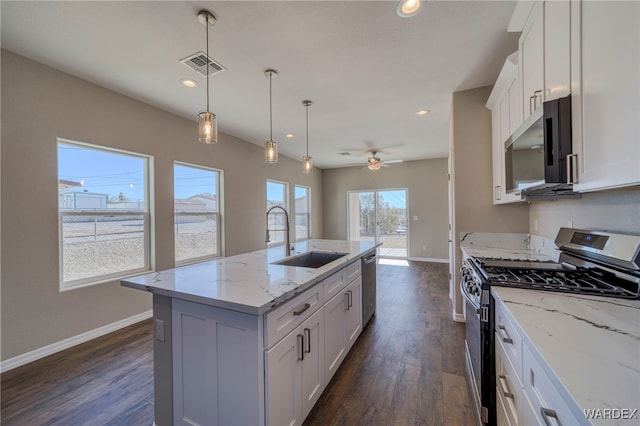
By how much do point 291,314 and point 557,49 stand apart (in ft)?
6.52

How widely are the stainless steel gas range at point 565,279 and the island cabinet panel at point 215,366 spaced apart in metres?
1.19

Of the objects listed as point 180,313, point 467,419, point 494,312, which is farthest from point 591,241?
point 180,313

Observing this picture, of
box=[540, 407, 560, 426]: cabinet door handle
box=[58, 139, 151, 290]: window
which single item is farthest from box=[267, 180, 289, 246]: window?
box=[540, 407, 560, 426]: cabinet door handle

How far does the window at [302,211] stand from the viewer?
22.7 ft

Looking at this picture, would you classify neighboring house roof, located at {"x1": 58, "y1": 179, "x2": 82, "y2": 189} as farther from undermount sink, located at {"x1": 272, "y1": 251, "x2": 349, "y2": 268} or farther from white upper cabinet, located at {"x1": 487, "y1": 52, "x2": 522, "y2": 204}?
white upper cabinet, located at {"x1": 487, "y1": 52, "x2": 522, "y2": 204}

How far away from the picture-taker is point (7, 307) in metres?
2.16

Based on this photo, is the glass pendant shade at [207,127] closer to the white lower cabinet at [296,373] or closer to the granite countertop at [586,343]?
the white lower cabinet at [296,373]

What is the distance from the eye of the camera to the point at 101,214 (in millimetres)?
2889

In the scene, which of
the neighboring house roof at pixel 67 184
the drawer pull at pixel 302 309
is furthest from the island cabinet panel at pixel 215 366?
the neighboring house roof at pixel 67 184

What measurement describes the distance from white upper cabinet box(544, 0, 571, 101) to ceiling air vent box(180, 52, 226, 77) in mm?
2429

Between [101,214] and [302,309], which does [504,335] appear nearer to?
[302,309]

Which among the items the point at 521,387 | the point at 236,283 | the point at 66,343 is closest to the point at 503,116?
the point at 521,387

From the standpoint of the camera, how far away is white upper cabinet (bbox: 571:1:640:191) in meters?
0.85

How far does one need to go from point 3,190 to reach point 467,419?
13.1 feet
